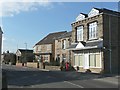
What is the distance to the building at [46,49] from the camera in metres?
65.3

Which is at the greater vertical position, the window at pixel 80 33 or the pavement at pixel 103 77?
the window at pixel 80 33

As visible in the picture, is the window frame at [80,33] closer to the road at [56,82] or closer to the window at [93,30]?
the window at [93,30]

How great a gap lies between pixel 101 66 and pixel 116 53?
121 inches

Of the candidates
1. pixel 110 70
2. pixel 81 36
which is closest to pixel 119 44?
pixel 110 70

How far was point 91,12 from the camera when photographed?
41312mm

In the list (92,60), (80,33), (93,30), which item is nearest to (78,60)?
(80,33)

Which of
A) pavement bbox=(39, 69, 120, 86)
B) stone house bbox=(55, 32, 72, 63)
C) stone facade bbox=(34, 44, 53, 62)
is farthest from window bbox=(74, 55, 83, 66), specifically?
stone facade bbox=(34, 44, 53, 62)

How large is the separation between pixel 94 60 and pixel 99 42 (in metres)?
2.96

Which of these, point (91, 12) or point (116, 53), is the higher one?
point (91, 12)

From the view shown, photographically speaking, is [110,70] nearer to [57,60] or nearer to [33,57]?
[57,60]

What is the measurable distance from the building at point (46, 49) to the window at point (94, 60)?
22.4m

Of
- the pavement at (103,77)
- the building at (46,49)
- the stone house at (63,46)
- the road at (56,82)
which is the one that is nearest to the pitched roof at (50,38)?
the building at (46,49)

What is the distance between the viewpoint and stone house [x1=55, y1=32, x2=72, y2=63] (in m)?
54.0

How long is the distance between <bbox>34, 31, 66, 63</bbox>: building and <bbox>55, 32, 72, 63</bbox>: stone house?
298cm
